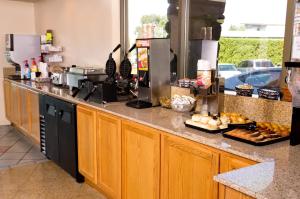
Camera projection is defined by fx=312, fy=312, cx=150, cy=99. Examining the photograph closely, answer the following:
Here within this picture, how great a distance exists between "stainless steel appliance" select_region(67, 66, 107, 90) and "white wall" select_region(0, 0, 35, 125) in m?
2.62

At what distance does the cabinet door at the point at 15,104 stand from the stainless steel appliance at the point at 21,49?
31cm

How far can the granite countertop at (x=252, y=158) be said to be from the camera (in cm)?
115

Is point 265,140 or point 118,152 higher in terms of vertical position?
point 265,140

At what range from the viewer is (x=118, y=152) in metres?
2.54

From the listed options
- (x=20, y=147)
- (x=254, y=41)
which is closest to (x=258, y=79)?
(x=254, y=41)

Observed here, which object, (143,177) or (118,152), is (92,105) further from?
(143,177)

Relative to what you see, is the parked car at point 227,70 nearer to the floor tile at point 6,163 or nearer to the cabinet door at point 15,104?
the floor tile at point 6,163

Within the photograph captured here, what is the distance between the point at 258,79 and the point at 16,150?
3.42 metres

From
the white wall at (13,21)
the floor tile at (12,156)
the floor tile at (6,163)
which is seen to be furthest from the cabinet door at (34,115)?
the white wall at (13,21)

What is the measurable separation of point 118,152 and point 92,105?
563mm

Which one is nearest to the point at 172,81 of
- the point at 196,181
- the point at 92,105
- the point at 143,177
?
the point at 92,105

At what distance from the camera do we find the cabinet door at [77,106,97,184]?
9.41 feet

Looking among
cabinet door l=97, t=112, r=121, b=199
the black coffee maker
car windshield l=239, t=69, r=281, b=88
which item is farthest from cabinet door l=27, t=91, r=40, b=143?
the black coffee maker

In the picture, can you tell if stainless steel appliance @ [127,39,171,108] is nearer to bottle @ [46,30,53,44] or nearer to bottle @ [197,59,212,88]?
bottle @ [197,59,212,88]
